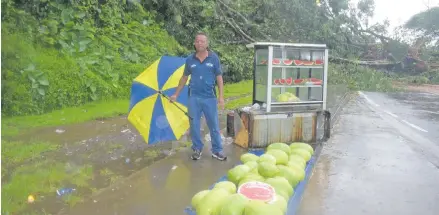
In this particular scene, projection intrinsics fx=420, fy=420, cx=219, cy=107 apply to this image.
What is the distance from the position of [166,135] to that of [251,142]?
1428 millimetres

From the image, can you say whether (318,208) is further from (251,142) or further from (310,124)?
(310,124)

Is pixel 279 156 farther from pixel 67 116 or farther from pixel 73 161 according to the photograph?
pixel 67 116

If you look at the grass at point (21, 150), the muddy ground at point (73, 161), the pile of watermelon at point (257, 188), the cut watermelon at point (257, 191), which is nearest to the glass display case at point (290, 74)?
the muddy ground at point (73, 161)

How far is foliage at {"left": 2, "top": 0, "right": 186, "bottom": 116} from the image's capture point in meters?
10.2

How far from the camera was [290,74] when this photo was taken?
24.9 feet

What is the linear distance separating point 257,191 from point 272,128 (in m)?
3.94

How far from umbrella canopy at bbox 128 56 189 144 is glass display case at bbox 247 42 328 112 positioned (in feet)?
5.16

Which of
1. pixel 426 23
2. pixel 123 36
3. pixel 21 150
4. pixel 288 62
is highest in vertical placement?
pixel 426 23

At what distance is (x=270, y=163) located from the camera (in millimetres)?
3877

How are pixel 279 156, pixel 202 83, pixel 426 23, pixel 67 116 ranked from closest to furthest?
pixel 279 156
pixel 202 83
pixel 67 116
pixel 426 23

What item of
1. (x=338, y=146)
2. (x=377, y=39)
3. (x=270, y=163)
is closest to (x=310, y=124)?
(x=338, y=146)

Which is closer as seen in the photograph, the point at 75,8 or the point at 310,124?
the point at 310,124

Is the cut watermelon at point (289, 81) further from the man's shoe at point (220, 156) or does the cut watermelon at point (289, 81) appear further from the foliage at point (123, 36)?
the foliage at point (123, 36)

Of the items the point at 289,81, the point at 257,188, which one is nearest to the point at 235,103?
the point at 289,81
